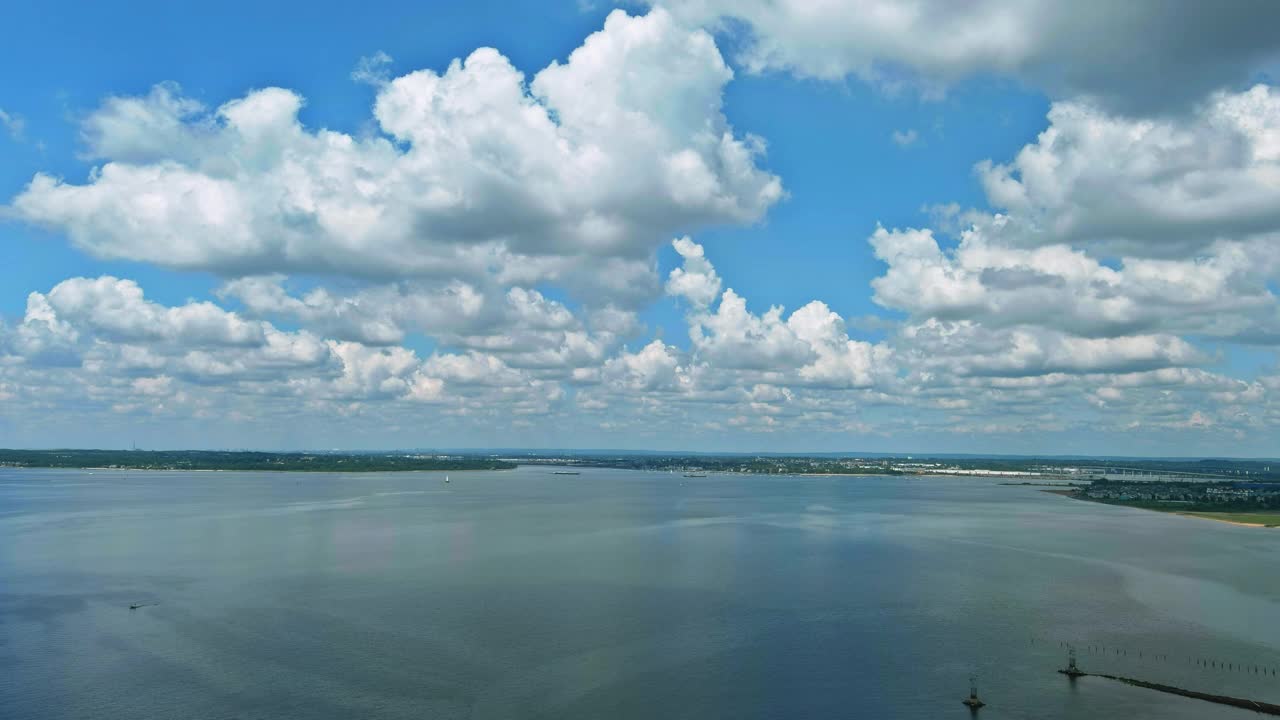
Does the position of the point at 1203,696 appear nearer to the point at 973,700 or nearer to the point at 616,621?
the point at 973,700

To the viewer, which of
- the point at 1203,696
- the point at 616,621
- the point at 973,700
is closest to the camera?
the point at 973,700

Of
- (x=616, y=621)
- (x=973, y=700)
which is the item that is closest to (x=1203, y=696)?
(x=973, y=700)

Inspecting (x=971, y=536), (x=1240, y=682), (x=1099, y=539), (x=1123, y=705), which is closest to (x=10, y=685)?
(x=1123, y=705)

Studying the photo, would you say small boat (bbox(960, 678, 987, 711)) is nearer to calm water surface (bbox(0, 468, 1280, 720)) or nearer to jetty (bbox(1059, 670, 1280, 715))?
calm water surface (bbox(0, 468, 1280, 720))

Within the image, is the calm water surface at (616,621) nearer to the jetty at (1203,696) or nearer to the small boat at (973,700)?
the small boat at (973,700)

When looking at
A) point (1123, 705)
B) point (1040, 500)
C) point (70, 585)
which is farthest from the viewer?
point (1040, 500)

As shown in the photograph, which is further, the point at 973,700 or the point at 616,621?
the point at 616,621

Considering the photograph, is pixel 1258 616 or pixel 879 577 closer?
pixel 1258 616

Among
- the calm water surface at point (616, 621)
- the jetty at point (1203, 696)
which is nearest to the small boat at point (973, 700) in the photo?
the calm water surface at point (616, 621)

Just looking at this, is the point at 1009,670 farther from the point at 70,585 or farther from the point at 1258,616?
the point at 70,585
